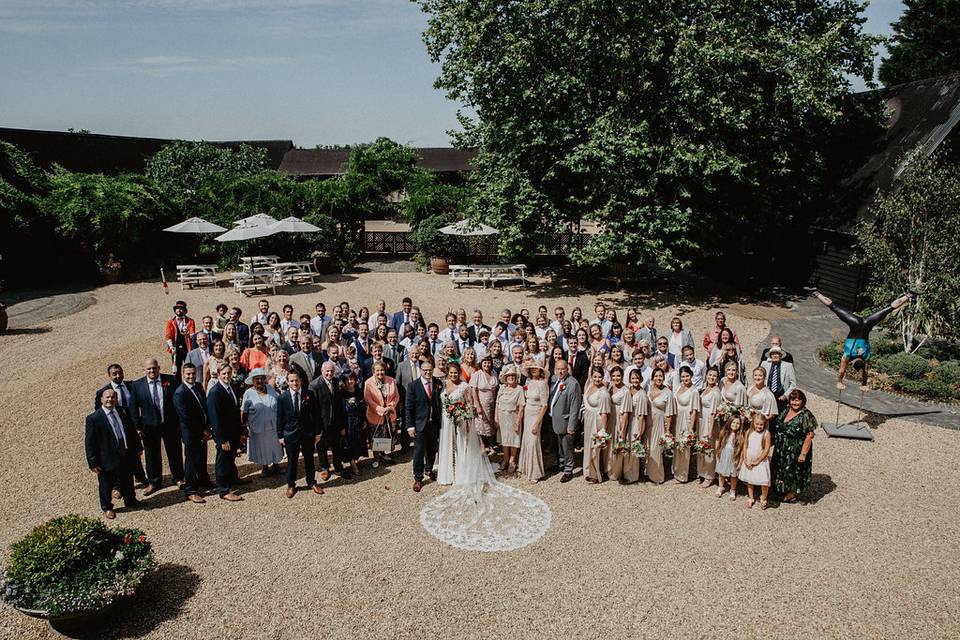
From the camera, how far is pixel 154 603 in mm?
6285

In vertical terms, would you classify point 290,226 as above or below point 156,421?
above

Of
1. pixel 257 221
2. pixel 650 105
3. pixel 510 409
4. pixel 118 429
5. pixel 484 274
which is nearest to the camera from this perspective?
pixel 118 429

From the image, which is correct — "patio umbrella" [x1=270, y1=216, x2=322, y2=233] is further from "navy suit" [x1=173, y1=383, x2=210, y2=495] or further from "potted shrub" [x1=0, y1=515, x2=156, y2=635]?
"potted shrub" [x1=0, y1=515, x2=156, y2=635]

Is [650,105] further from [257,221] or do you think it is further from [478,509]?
[478,509]

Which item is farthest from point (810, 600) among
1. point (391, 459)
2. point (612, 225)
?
point (612, 225)

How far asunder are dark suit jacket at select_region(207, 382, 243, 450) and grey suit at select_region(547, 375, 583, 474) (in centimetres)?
435

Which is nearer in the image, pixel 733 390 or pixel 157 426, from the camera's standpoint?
pixel 157 426

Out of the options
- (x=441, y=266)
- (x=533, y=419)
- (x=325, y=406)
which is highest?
(x=441, y=266)

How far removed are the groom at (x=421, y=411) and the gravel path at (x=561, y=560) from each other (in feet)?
1.46

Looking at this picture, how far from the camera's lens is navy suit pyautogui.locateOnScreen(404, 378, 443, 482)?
850cm

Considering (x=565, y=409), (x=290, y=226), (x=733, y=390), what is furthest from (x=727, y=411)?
(x=290, y=226)

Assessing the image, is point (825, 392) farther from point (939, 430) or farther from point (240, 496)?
point (240, 496)

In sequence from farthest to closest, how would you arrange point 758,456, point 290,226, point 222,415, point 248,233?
point 290,226
point 248,233
point 222,415
point 758,456

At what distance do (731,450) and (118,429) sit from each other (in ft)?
26.0
